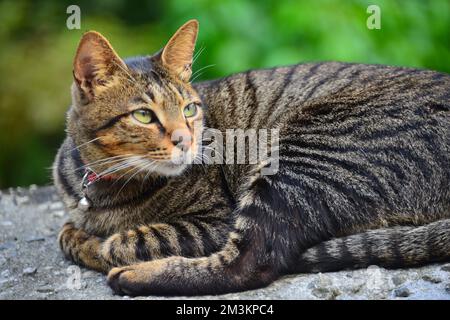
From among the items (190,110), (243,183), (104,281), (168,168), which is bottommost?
(104,281)

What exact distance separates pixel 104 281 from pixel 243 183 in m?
0.82

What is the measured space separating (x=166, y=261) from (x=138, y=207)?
1.53 feet

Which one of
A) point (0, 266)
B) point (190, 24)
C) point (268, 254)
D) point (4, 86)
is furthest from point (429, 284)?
point (4, 86)

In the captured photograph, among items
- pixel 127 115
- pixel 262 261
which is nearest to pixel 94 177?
pixel 127 115

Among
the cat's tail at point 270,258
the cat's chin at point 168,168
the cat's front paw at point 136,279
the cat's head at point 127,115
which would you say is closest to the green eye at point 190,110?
the cat's head at point 127,115

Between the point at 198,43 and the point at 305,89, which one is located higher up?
the point at 198,43

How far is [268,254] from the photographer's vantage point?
315 centimetres

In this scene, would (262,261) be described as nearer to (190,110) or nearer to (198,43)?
(190,110)

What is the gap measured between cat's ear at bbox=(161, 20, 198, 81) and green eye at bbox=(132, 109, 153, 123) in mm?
343

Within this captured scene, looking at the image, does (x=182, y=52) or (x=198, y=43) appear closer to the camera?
(x=182, y=52)

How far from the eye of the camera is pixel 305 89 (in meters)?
3.86
